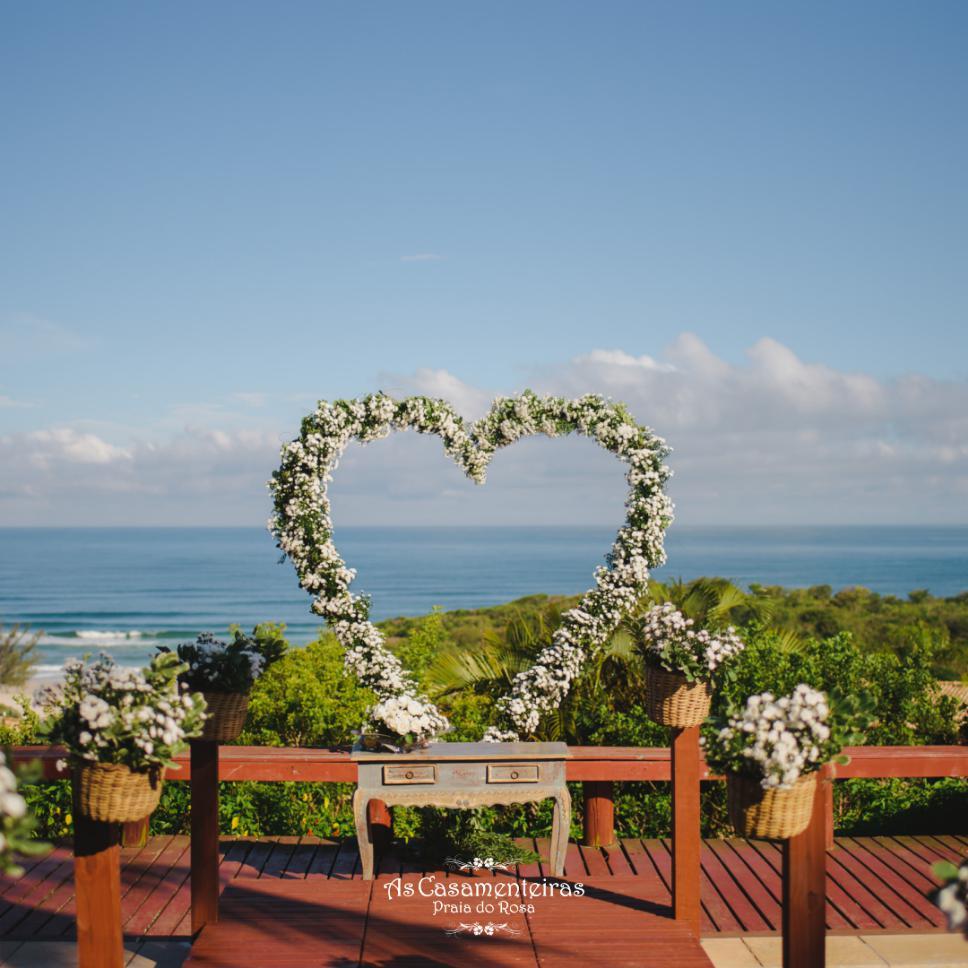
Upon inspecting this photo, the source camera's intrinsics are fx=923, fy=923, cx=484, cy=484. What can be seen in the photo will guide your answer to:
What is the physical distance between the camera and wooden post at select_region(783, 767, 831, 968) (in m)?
3.21

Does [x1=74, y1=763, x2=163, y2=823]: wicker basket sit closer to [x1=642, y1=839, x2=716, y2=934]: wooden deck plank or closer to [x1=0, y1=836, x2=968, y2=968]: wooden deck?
[x1=0, y1=836, x2=968, y2=968]: wooden deck

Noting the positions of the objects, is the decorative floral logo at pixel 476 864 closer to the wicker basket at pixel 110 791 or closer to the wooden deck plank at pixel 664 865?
the wooden deck plank at pixel 664 865

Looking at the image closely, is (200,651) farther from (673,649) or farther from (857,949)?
(857,949)

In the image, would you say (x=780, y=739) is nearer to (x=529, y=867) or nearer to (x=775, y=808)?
(x=775, y=808)

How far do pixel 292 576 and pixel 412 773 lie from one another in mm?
49941

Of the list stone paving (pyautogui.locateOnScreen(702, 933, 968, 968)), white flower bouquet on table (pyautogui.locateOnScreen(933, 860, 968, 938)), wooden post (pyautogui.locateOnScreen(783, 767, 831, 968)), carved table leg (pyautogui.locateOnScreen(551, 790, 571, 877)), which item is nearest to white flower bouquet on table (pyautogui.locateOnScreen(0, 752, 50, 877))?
white flower bouquet on table (pyautogui.locateOnScreen(933, 860, 968, 938))

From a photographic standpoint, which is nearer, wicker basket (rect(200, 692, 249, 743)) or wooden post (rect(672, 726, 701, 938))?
wicker basket (rect(200, 692, 249, 743))

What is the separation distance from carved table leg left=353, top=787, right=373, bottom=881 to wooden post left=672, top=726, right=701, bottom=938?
66.6 inches

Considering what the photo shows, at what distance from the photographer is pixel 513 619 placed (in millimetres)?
8367

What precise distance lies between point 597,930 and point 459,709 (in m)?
3.82

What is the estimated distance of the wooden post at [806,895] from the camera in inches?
126

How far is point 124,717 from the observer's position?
3309 mm

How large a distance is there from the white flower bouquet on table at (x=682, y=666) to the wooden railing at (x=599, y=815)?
132 mm

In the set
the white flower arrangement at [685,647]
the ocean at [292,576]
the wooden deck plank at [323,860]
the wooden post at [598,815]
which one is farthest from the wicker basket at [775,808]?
the ocean at [292,576]
